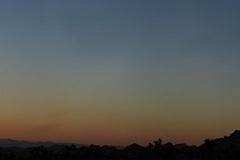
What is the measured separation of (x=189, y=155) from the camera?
101 metres

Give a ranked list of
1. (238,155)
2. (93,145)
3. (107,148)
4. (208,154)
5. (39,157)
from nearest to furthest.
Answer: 1. (238,155)
2. (208,154)
3. (39,157)
4. (93,145)
5. (107,148)

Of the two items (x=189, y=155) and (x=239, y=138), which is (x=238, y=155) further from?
(x=239, y=138)

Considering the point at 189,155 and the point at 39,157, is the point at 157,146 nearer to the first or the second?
the point at 189,155

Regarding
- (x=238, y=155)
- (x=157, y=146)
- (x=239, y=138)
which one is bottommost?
(x=238, y=155)

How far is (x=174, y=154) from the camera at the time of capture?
345 ft

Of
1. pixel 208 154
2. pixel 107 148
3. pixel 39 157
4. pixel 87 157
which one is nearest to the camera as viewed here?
pixel 208 154

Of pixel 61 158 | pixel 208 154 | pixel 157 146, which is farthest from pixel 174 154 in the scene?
pixel 61 158

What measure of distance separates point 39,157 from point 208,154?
39.5 meters

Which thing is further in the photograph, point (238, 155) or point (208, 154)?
point (208, 154)

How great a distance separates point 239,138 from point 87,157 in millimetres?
49168

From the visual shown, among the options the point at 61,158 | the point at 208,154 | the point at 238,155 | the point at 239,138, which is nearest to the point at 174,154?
the point at 208,154

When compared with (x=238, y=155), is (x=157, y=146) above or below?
above

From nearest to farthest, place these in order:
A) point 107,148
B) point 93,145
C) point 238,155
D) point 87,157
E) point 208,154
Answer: point 238,155 < point 208,154 < point 87,157 < point 93,145 < point 107,148

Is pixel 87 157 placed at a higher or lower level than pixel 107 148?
lower
